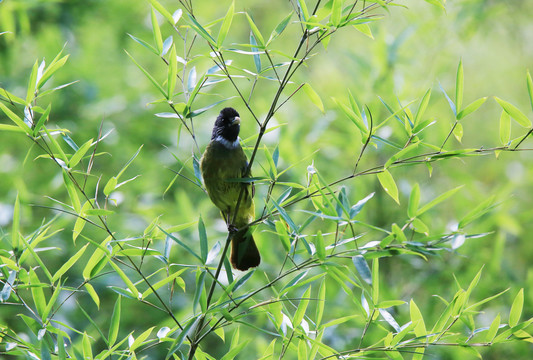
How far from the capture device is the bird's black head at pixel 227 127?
293 centimetres

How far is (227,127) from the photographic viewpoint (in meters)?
2.98

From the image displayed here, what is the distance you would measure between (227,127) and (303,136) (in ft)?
5.40

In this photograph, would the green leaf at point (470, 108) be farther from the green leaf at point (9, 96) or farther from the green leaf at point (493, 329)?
the green leaf at point (9, 96)

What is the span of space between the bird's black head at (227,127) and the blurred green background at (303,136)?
58cm

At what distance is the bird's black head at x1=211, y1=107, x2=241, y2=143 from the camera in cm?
293

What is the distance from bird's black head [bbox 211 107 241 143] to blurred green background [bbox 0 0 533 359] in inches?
22.9

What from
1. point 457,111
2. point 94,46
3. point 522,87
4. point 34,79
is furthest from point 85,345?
point 522,87

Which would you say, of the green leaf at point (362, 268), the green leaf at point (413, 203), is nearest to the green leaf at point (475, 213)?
the green leaf at point (413, 203)

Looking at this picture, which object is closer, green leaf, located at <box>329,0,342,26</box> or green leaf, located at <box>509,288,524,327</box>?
green leaf, located at <box>329,0,342,26</box>

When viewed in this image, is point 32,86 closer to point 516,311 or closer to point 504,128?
point 504,128

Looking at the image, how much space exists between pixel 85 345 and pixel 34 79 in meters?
0.81

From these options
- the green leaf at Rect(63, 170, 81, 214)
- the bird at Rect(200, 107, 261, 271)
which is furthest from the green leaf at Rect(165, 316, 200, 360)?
the bird at Rect(200, 107, 261, 271)

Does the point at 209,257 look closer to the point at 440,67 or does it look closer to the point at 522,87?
the point at 440,67

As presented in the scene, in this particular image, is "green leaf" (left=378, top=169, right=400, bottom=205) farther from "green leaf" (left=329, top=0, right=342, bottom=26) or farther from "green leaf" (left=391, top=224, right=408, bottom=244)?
"green leaf" (left=329, top=0, right=342, bottom=26)
